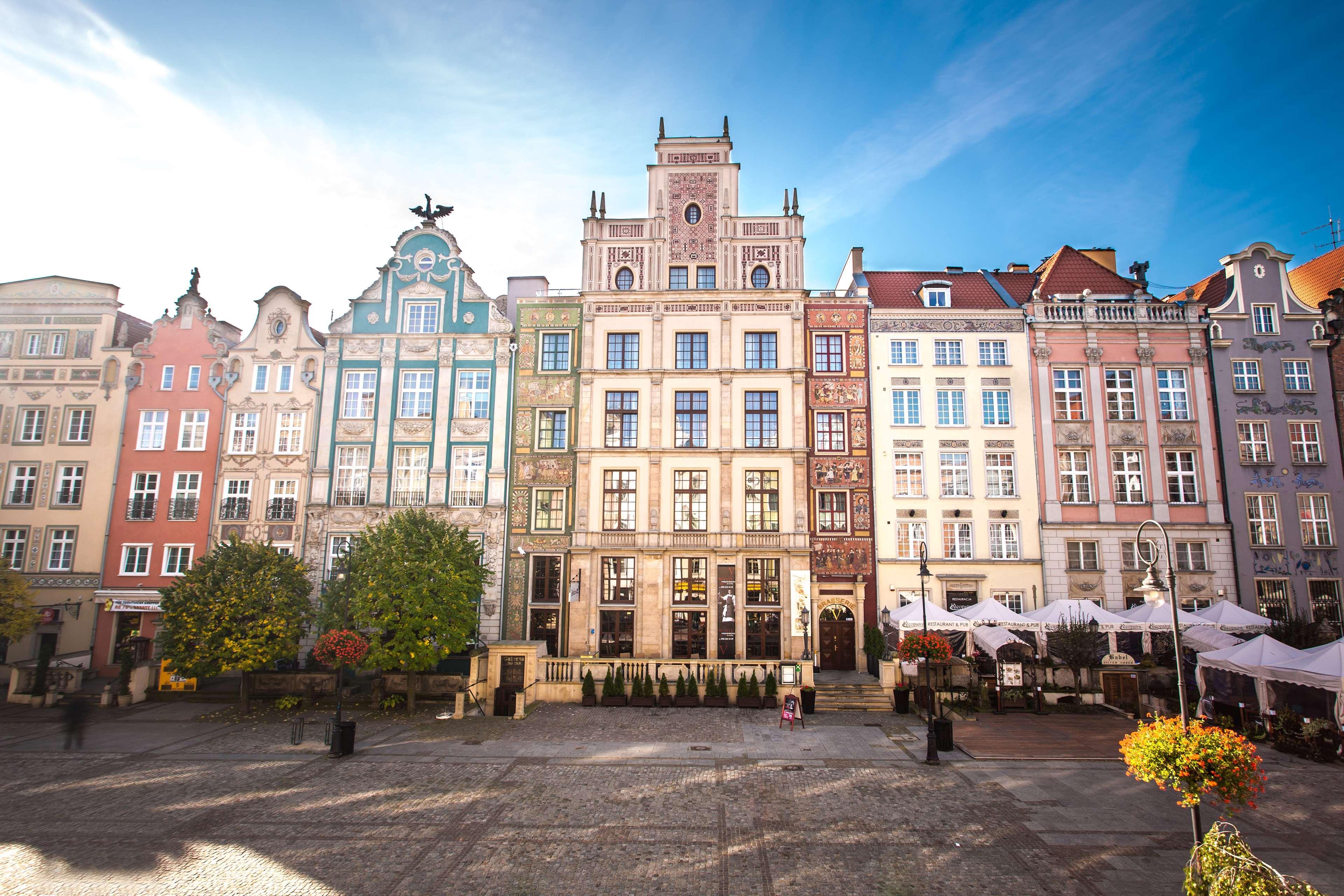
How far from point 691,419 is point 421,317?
14.9 m

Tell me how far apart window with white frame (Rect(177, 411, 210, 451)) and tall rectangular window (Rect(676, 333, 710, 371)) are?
23.8 metres

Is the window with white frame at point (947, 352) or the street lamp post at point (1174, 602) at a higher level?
the window with white frame at point (947, 352)

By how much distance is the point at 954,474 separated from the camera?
33.6 meters

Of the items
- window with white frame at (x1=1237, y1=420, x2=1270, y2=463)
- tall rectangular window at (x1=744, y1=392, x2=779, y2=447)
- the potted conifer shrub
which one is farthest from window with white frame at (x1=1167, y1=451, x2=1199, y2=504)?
the potted conifer shrub

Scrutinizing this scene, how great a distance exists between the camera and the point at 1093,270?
37.1 m

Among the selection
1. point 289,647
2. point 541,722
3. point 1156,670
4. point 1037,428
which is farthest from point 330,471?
point 1156,670

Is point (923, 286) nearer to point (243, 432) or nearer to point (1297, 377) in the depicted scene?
point (1297, 377)

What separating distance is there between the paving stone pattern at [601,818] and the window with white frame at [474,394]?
53.5ft

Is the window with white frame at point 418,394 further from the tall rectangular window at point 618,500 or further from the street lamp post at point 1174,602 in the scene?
the street lamp post at point 1174,602

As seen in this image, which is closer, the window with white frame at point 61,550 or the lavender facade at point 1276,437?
the lavender facade at point 1276,437

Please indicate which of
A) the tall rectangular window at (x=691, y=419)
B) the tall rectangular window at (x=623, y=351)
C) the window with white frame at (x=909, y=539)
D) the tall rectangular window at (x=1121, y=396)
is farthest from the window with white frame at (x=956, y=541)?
the tall rectangular window at (x=623, y=351)

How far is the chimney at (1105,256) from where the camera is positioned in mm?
40094

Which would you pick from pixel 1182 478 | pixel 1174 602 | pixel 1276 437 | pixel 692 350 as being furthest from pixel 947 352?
pixel 1174 602

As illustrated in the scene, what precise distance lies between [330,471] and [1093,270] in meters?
40.8
